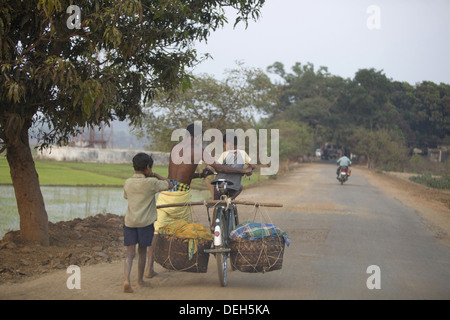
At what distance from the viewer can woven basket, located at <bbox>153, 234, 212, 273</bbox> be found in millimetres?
6340

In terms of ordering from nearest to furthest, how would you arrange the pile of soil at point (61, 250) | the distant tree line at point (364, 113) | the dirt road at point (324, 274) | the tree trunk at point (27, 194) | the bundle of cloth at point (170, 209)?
the dirt road at point (324, 274), the bundle of cloth at point (170, 209), the pile of soil at point (61, 250), the tree trunk at point (27, 194), the distant tree line at point (364, 113)

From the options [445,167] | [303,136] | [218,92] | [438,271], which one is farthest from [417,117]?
[438,271]

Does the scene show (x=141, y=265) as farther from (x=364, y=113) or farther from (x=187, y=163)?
(x=364, y=113)

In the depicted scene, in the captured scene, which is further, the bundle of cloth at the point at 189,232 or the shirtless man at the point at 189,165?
the shirtless man at the point at 189,165

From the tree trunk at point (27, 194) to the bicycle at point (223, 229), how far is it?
3020 millimetres

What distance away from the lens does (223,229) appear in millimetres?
6676

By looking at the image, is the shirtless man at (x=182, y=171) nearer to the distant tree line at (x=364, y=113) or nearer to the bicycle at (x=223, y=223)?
the bicycle at (x=223, y=223)

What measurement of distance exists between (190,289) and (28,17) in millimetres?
4050

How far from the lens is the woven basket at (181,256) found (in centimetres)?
634

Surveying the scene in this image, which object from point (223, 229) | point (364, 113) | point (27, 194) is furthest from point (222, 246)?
point (364, 113)

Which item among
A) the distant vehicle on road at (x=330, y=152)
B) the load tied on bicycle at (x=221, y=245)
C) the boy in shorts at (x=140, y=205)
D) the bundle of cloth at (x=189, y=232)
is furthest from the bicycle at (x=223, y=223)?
the distant vehicle on road at (x=330, y=152)

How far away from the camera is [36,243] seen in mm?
8383

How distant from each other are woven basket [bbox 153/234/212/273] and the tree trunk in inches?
115

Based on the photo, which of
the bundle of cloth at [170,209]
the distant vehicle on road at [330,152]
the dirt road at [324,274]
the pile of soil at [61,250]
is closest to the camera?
the dirt road at [324,274]
